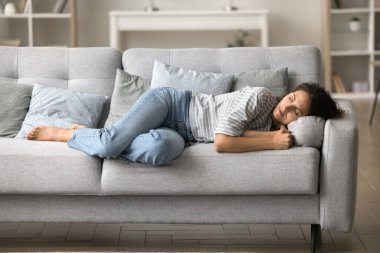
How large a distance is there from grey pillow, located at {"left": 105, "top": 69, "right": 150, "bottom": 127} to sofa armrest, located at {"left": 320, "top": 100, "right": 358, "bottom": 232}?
3.20 feet

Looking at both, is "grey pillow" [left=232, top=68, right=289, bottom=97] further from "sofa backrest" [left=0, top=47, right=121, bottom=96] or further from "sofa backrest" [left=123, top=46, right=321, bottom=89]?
"sofa backrest" [left=0, top=47, right=121, bottom=96]

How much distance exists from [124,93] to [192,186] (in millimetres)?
758

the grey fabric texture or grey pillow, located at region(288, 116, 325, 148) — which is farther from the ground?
grey pillow, located at region(288, 116, 325, 148)

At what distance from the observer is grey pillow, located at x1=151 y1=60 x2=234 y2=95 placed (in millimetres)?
3453

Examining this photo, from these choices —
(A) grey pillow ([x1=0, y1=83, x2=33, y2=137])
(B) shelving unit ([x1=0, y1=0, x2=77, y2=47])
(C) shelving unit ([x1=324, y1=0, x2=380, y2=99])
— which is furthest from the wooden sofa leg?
(B) shelving unit ([x1=0, y1=0, x2=77, y2=47])

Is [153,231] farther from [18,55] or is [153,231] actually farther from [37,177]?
[18,55]

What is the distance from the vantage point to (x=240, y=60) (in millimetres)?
3631

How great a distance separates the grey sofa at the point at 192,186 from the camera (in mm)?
2934

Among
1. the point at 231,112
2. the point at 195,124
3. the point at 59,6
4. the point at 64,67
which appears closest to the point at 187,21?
the point at 59,6

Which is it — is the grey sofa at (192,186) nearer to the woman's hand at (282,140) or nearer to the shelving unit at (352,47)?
the woman's hand at (282,140)

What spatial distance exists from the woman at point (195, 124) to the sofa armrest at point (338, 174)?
16 cm

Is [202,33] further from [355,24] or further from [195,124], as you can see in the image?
[195,124]

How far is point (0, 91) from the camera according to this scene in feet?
11.7

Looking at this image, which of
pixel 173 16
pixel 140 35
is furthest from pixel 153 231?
pixel 140 35
